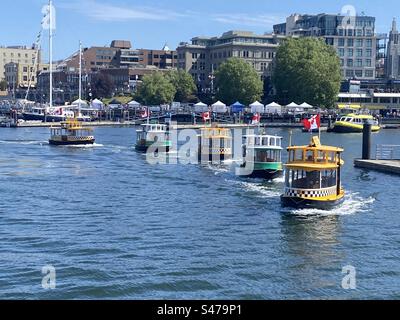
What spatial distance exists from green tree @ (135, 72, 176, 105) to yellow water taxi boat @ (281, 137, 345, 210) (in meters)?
118

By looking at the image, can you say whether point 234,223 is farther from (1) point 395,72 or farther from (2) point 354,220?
(1) point 395,72

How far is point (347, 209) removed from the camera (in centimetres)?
3553

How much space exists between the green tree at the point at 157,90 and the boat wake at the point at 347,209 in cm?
11540

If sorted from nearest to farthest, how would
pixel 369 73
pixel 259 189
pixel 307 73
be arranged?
pixel 259 189, pixel 307 73, pixel 369 73

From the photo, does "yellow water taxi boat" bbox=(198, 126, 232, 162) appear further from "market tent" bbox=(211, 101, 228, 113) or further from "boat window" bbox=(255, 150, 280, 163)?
"market tent" bbox=(211, 101, 228, 113)

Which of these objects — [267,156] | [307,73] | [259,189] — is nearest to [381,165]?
[267,156]

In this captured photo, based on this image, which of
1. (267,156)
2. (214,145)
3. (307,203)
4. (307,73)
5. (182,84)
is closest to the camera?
(307,203)

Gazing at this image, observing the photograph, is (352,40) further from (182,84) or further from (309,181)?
(309,181)

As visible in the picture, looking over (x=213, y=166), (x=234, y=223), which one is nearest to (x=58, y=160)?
(x=213, y=166)

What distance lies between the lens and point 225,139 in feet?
212

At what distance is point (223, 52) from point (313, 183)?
145235mm

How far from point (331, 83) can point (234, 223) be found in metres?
115

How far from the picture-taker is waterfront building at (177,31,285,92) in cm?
17438

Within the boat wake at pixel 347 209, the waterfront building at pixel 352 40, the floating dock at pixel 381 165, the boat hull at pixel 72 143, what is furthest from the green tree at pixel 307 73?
the boat wake at pixel 347 209
